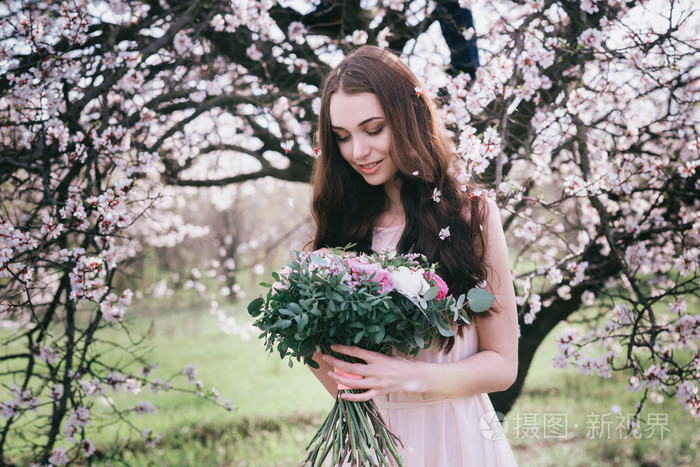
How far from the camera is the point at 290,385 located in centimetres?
741

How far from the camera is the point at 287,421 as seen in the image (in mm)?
5844

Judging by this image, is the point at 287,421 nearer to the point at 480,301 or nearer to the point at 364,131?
the point at 364,131

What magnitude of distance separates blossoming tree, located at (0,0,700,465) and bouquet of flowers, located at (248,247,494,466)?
0.68 m

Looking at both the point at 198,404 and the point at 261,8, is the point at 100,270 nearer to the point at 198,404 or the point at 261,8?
the point at 261,8

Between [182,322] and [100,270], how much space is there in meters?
8.49

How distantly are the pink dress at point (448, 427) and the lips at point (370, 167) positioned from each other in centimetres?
57

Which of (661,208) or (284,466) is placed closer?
(661,208)

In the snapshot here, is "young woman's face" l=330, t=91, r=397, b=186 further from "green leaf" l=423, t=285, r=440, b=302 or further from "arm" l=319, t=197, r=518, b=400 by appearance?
"green leaf" l=423, t=285, r=440, b=302

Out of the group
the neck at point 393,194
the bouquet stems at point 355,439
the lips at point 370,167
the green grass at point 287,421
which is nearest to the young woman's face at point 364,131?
the lips at point 370,167

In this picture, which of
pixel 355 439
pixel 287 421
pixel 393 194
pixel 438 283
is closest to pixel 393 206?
pixel 393 194

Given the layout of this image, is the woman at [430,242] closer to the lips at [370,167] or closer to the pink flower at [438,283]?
the lips at [370,167]

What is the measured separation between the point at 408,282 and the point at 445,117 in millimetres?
1377

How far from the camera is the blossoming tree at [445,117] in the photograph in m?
2.45

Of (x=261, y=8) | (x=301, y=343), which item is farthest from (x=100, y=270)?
(x=261, y=8)
